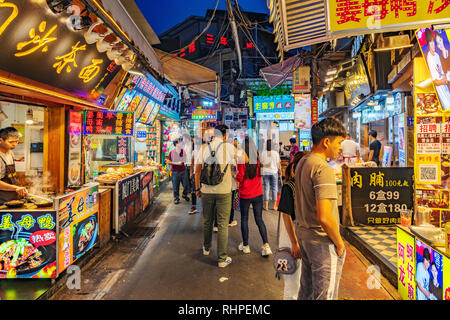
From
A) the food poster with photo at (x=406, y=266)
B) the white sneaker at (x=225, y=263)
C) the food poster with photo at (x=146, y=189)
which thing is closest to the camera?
the food poster with photo at (x=406, y=266)

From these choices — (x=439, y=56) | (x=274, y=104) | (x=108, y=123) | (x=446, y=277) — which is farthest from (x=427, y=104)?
(x=274, y=104)

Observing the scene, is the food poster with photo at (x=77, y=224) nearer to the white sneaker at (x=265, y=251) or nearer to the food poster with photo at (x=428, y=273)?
the white sneaker at (x=265, y=251)

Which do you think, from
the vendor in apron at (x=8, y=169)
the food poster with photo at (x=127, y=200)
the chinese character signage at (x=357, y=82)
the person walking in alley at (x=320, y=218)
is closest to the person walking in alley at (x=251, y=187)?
the person walking in alley at (x=320, y=218)

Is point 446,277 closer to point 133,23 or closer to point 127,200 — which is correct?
point 127,200

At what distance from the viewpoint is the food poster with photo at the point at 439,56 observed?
3785 mm

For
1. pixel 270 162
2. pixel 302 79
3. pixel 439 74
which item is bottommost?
pixel 270 162

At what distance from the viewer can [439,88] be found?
4.03 meters

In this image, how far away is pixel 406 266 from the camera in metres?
3.11

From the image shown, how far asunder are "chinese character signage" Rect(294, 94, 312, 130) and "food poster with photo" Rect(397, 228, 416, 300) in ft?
27.5

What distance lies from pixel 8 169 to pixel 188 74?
21.0 feet

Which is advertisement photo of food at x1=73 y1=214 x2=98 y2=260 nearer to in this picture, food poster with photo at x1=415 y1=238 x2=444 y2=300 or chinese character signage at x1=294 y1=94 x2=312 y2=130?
food poster with photo at x1=415 y1=238 x2=444 y2=300

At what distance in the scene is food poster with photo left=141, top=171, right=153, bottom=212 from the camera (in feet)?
24.8

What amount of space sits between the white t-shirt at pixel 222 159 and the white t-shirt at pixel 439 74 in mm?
3344

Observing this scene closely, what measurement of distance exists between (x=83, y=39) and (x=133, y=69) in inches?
77.3
